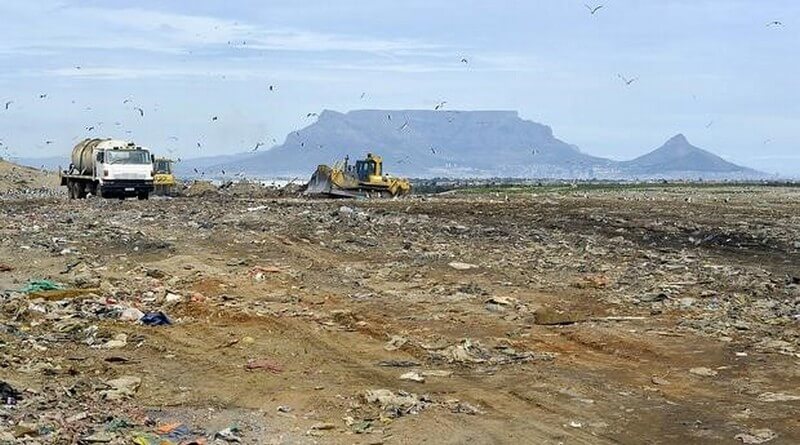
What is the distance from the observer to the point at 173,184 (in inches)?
1623

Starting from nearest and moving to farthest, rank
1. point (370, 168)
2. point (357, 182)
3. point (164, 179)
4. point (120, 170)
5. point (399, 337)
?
Result: point (399, 337) → point (120, 170) → point (357, 182) → point (370, 168) → point (164, 179)

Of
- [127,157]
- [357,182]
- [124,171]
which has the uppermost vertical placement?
[127,157]

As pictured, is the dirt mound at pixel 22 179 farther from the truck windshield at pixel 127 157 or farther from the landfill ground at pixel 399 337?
the landfill ground at pixel 399 337

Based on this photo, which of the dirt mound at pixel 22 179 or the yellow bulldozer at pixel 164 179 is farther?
the dirt mound at pixel 22 179

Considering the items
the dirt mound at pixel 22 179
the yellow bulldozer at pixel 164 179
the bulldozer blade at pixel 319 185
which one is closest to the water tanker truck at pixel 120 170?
the bulldozer blade at pixel 319 185

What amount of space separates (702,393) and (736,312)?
11.8 ft

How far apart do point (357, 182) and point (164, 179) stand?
9.36 metres

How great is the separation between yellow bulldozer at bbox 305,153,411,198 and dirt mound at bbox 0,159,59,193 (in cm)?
1539

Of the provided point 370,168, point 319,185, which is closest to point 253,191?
point 319,185

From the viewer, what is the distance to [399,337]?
30.6 ft

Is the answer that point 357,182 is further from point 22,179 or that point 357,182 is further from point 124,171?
point 22,179

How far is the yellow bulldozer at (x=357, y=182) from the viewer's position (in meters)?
35.8

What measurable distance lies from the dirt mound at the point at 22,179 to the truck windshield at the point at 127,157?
14.6 meters

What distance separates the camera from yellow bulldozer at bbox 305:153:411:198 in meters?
35.8
